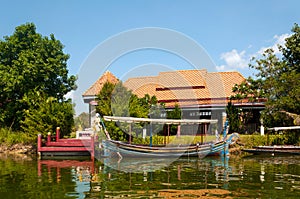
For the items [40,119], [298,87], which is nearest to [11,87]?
[40,119]

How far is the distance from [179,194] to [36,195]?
145 inches

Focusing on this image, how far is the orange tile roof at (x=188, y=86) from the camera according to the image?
3023 centimetres

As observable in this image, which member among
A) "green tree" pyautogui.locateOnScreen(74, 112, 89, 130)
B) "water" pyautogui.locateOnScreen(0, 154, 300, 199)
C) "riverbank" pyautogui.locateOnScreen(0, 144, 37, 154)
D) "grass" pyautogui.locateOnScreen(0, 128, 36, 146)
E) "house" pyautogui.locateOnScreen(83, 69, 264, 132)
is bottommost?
"water" pyautogui.locateOnScreen(0, 154, 300, 199)

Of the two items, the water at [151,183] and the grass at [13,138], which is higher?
the grass at [13,138]

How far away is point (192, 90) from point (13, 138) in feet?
51.7

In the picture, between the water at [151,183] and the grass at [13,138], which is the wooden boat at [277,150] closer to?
the water at [151,183]

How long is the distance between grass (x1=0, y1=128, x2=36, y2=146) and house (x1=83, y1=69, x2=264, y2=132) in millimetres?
6654

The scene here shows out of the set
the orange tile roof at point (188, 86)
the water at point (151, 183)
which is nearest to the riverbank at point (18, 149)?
the water at point (151, 183)

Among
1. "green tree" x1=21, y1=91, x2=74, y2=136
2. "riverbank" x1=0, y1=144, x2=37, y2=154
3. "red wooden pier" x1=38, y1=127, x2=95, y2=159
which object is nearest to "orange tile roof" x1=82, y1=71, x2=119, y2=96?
"green tree" x1=21, y1=91, x2=74, y2=136

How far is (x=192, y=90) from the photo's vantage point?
105ft

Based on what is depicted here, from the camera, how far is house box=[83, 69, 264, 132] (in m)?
28.6

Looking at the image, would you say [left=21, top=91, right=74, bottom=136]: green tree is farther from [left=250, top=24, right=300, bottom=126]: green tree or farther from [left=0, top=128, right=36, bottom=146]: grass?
[left=250, top=24, right=300, bottom=126]: green tree

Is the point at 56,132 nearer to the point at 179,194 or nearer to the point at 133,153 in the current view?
the point at 133,153

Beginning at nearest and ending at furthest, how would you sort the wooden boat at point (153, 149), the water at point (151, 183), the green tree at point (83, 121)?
the water at point (151, 183)
the wooden boat at point (153, 149)
the green tree at point (83, 121)
